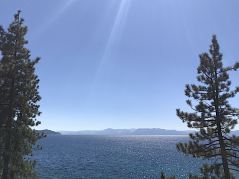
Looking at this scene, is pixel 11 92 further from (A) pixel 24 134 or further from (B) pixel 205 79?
(B) pixel 205 79

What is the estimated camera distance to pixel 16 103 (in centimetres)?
Result: 2561

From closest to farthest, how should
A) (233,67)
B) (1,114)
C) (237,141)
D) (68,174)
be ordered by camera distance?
(237,141) → (233,67) → (1,114) → (68,174)

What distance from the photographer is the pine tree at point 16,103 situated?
985 inches

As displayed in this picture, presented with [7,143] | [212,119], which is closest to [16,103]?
[7,143]

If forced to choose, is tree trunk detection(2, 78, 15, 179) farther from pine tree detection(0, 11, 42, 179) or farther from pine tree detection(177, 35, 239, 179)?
pine tree detection(177, 35, 239, 179)

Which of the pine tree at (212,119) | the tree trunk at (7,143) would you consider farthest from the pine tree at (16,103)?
the pine tree at (212,119)

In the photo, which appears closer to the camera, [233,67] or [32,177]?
[233,67]

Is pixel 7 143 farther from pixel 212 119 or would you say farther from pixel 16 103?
pixel 212 119

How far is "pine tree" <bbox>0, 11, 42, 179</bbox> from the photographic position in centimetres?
2502

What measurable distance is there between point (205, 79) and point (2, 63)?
1928 cm

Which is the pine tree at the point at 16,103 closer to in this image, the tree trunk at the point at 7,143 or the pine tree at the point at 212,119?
the tree trunk at the point at 7,143

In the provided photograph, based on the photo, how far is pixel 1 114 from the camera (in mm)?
25156

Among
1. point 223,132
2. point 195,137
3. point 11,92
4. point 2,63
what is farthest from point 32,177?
point 223,132

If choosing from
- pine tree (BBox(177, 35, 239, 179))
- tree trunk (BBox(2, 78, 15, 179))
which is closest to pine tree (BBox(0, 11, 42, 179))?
tree trunk (BBox(2, 78, 15, 179))
